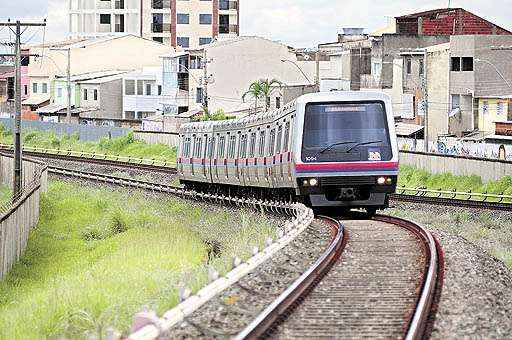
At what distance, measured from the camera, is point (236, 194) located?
37719 mm

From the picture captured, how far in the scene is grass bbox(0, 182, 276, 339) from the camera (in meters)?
16.8

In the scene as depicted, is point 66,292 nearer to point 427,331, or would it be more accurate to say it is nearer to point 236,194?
point 427,331

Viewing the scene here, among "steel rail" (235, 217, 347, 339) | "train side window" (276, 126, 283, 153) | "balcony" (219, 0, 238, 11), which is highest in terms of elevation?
"balcony" (219, 0, 238, 11)

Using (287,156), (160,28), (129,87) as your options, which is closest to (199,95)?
(129,87)

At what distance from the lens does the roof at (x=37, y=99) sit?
4555 inches

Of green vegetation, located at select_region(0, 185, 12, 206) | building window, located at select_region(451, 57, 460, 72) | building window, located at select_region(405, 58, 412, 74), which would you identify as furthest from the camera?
building window, located at select_region(405, 58, 412, 74)

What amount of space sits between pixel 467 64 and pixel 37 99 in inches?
2185

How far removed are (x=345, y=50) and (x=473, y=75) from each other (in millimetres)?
21578

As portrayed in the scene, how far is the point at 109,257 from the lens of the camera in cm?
2748

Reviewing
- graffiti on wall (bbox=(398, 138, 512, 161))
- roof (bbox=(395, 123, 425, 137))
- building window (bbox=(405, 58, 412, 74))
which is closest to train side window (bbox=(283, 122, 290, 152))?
graffiti on wall (bbox=(398, 138, 512, 161))

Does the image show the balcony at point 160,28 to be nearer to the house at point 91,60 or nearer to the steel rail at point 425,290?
the house at point 91,60

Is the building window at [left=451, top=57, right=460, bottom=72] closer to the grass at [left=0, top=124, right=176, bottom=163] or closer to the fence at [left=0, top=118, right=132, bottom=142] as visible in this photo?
the grass at [left=0, top=124, right=176, bottom=163]

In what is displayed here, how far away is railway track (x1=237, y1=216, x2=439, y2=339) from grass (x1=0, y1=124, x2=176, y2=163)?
51395 millimetres

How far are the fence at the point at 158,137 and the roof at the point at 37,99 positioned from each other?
36.7 meters
